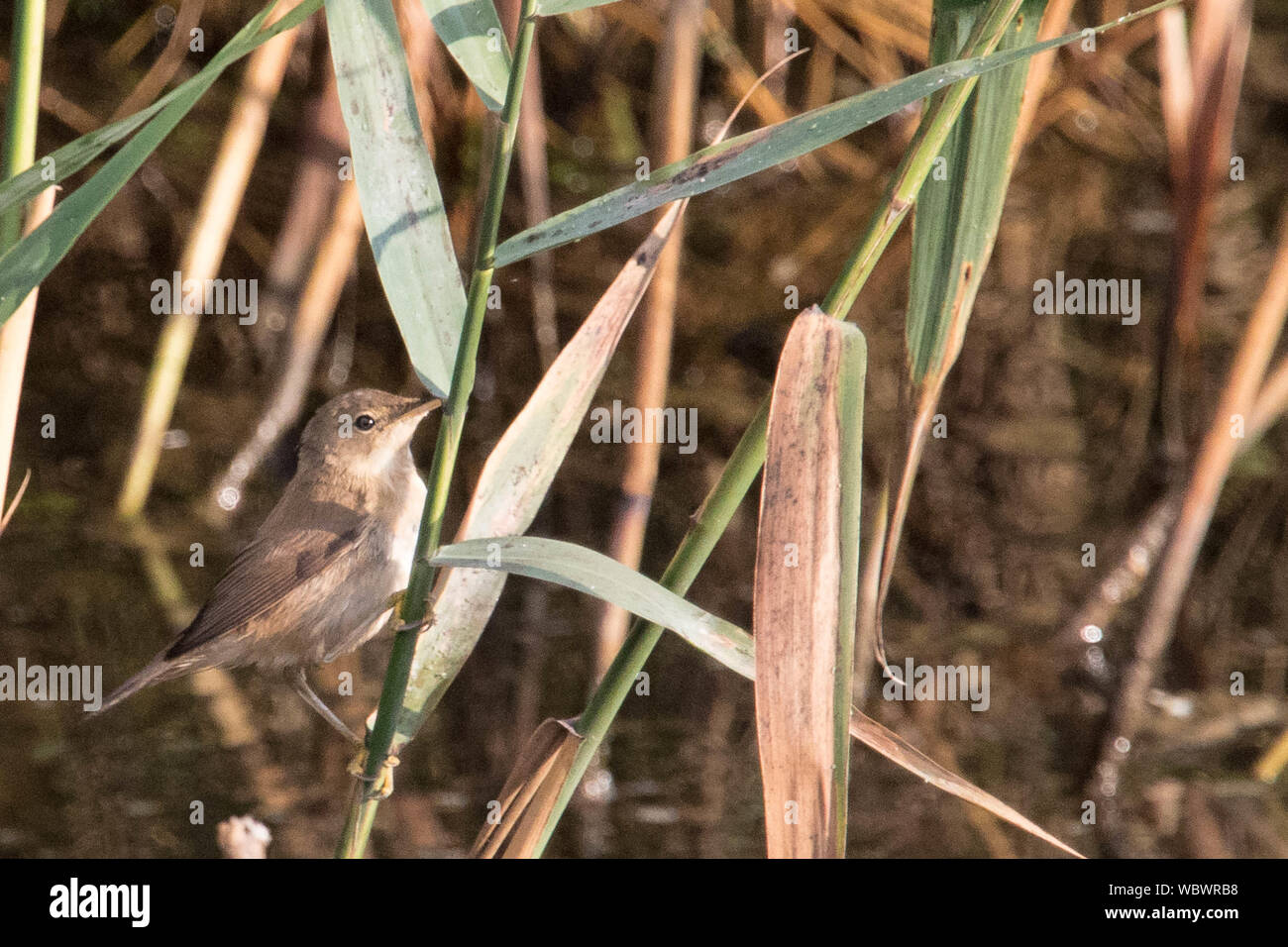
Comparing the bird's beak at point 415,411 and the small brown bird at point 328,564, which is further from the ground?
the bird's beak at point 415,411

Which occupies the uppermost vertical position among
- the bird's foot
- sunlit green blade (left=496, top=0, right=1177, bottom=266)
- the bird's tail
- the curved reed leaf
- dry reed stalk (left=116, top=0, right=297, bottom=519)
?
dry reed stalk (left=116, top=0, right=297, bottom=519)

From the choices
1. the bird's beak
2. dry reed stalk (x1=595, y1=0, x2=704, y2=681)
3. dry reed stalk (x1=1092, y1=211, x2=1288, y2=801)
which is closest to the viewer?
the bird's beak

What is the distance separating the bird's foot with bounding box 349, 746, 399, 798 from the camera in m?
1.52

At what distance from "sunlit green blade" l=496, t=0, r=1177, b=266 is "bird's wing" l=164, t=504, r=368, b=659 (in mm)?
1404

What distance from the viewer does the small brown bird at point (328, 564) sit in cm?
251

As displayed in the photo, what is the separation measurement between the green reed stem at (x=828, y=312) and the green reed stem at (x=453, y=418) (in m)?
0.25

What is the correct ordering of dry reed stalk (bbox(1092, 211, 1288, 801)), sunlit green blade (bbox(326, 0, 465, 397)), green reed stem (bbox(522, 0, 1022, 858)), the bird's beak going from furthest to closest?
dry reed stalk (bbox(1092, 211, 1288, 801)) → the bird's beak → sunlit green blade (bbox(326, 0, 465, 397)) → green reed stem (bbox(522, 0, 1022, 858))

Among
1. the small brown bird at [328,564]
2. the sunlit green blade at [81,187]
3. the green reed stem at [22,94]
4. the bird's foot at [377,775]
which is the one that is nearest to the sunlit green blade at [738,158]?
the sunlit green blade at [81,187]

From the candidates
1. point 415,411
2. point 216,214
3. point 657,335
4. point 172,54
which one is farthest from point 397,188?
point 172,54

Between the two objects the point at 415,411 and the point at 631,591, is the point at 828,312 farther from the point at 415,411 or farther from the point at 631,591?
the point at 415,411

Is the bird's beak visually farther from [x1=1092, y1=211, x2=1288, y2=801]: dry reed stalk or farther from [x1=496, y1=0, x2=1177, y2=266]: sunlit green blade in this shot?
[x1=1092, y1=211, x2=1288, y2=801]: dry reed stalk

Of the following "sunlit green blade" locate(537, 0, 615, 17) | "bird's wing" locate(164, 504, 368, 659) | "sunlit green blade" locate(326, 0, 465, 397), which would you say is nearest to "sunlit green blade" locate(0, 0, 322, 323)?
"sunlit green blade" locate(326, 0, 465, 397)

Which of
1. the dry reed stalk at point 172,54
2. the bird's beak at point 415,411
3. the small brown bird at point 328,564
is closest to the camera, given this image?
the small brown bird at point 328,564

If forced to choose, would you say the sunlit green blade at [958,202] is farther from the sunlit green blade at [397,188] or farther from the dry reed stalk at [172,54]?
the dry reed stalk at [172,54]
